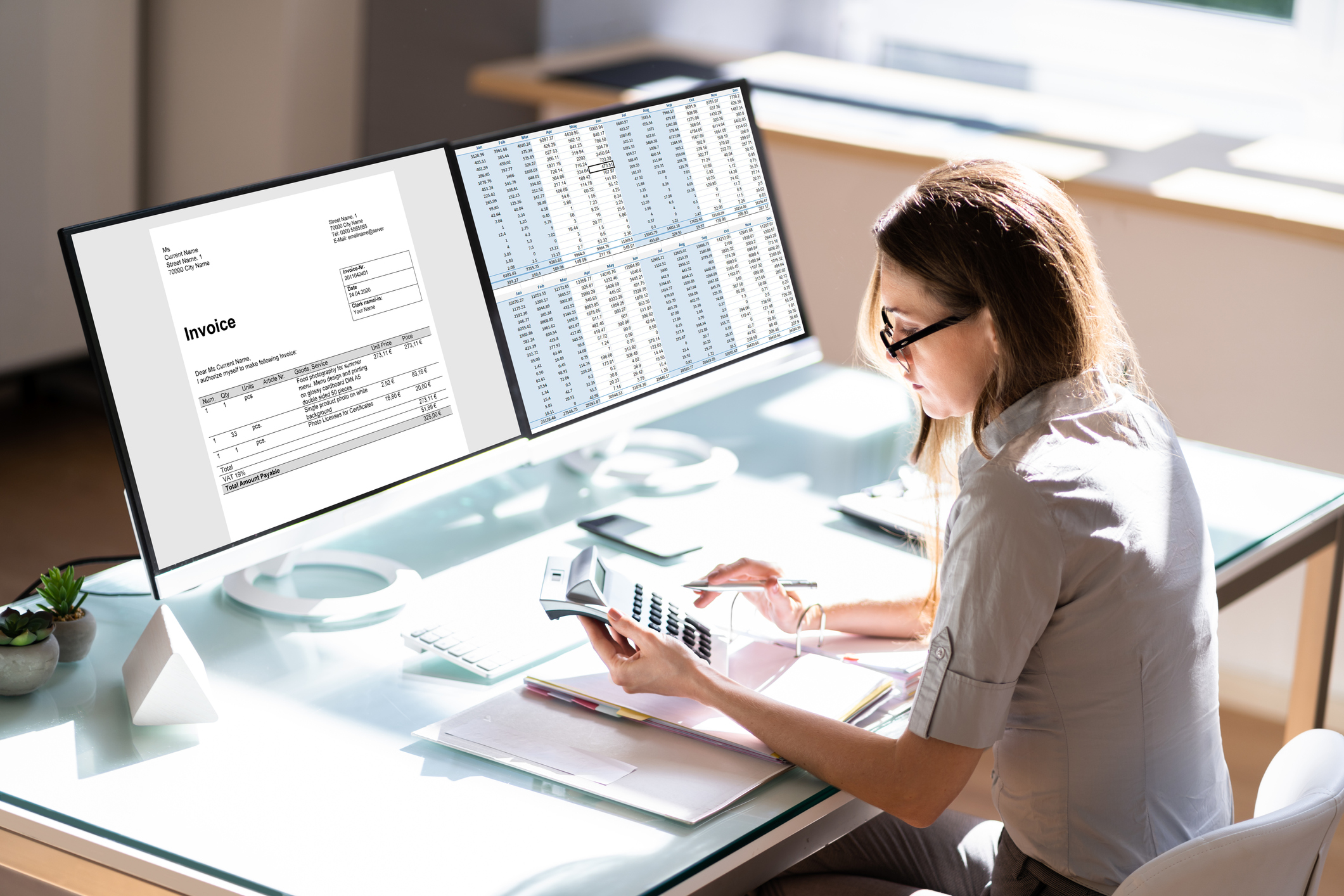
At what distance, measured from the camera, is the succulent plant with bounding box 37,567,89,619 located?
137 centimetres

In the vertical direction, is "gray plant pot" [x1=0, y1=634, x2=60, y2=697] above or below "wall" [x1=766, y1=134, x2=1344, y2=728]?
above

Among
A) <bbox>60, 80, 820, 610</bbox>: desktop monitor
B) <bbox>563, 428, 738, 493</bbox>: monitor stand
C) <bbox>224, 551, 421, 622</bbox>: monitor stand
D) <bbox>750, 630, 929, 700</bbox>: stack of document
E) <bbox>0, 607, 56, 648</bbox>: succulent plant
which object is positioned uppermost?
<bbox>60, 80, 820, 610</bbox>: desktop monitor

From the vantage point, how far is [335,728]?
132cm

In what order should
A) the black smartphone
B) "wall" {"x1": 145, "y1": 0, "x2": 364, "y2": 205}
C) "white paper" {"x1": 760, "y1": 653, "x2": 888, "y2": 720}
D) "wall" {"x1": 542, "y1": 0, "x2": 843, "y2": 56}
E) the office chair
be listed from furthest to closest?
"wall" {"x1": 542, "y1": 0, "x2": 843, "y2": 56}
"wall" {"x1": 145, "y1": 0, "x2": 364, "y2": 205}
the black smartphone
"white paper" {"x1": 760, "y1": 653, "x2": 888, "y2": 720}
the office chair

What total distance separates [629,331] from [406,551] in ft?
1.32

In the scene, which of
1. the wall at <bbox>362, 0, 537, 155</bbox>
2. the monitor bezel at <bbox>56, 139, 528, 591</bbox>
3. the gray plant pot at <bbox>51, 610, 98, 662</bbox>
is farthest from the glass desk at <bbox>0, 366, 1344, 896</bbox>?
the wall at <bbox>362, 0, 537, 155</bbox>

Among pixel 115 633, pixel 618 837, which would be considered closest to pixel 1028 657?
pixel 618 837

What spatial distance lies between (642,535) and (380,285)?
441mm

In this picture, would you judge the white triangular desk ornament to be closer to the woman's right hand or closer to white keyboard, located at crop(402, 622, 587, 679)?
white keyboard, located at crop(402, 622, 587, 679)

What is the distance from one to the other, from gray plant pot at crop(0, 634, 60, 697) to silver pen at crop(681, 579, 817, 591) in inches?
A: 24.7

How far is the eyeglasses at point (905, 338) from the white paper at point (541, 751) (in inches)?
18.5

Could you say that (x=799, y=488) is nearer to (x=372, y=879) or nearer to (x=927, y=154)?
(x=372, y=879)

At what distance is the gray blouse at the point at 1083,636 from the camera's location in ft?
3.91

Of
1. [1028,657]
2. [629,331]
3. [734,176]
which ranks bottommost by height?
[1028,657]
